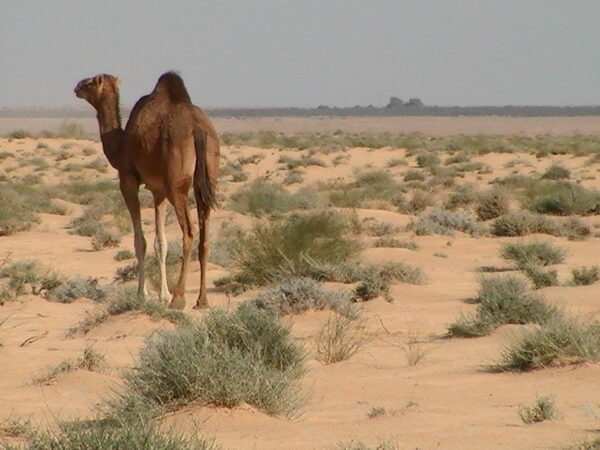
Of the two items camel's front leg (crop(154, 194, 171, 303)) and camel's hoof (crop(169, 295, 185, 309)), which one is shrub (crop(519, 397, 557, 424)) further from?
camel's front leg (crop(154, 194, 171, 303))

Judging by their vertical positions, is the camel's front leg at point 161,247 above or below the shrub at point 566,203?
above

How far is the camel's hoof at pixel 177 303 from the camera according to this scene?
11.3m

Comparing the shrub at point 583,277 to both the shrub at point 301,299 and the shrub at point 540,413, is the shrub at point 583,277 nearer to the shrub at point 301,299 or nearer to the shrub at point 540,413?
the shrub at point 301,299

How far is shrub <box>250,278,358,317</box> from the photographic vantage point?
1080 centimetres

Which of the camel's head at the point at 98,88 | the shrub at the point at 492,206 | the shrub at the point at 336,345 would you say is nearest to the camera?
the shrub at the point at 336,345

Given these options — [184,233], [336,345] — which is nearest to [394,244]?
A: [184,233]

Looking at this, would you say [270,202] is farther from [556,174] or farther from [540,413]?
[540,413]

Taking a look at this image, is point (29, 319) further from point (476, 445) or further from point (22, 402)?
point (476, 445)

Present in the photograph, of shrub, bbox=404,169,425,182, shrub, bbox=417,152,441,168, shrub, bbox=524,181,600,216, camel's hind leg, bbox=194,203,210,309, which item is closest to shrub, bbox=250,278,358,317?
camel's hind leg, bbox=194,203,210,309

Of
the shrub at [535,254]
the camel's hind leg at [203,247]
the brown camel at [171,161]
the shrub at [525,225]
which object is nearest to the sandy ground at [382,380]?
the shrub at [535,254]

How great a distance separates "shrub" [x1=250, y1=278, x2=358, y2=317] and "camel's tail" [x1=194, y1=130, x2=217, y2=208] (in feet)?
3.86

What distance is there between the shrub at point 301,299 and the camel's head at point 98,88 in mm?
3311

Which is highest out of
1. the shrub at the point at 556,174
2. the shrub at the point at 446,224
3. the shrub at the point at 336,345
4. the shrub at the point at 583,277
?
the shrub at the point at 336,345

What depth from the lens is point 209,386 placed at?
251 inches
